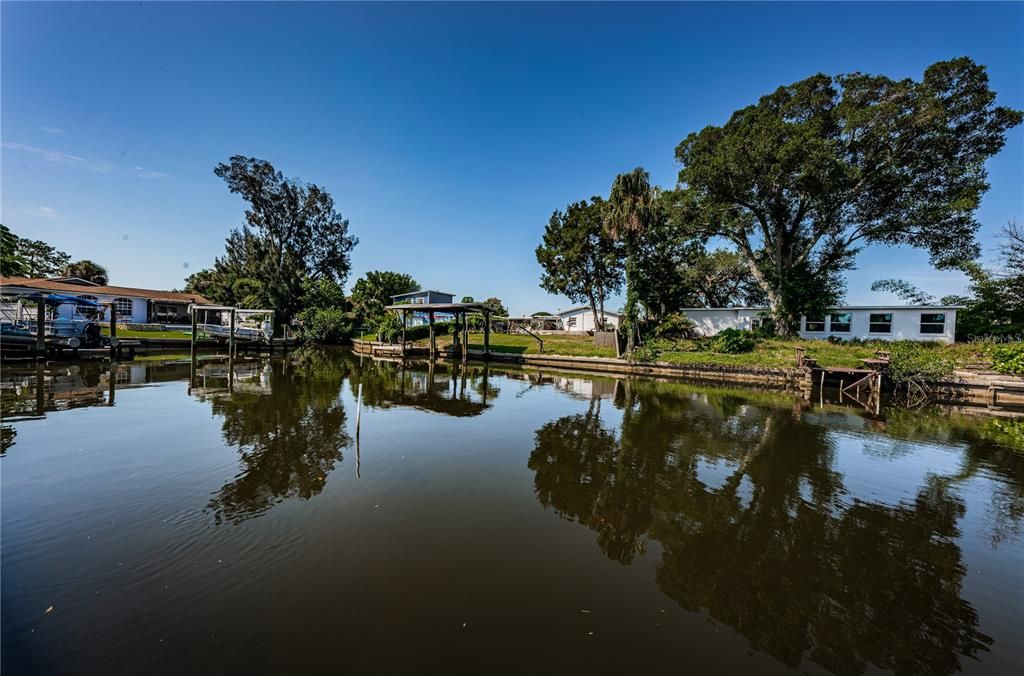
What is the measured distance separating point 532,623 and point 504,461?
421 centimetres

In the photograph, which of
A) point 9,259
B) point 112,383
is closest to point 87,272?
point 9,259

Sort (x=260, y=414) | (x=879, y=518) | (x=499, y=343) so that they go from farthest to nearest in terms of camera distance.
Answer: (x=499, y=343), (x=260, y=414), (x=879, y=518)

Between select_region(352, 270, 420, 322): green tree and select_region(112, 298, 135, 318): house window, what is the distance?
20291mm

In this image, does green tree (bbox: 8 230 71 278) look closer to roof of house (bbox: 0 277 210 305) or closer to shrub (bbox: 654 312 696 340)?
roof of house (bbox: 0 277 210 305)

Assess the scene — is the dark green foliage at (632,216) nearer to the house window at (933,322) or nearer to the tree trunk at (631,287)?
the tree trunk at (631,287)

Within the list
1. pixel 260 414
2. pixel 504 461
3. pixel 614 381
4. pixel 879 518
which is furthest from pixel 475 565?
pixel 614 381

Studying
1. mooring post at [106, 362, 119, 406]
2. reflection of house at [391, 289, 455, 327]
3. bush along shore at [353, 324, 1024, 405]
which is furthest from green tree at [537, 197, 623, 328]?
mooring post at [106, 362, 119, 406]

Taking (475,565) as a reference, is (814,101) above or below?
above

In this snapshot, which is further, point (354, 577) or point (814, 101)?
point (814, 101)

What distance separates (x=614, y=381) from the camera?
2006cm

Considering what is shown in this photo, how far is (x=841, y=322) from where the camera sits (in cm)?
2669

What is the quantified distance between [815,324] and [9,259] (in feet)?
227

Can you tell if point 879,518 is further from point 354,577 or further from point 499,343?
point 499,343

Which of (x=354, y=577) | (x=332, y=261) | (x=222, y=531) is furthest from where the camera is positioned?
(x=332, y=261)
